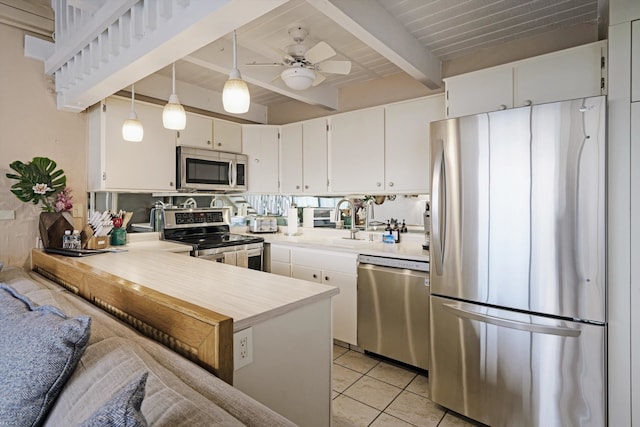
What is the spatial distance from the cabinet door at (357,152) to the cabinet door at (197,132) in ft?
4.29

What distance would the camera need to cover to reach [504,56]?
2.78 meters

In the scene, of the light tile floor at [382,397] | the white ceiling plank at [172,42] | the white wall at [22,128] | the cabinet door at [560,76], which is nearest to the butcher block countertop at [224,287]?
the white wall at [22,128]

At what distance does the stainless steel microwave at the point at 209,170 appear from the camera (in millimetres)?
3369

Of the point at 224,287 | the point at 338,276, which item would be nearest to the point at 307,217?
the point at 338,276

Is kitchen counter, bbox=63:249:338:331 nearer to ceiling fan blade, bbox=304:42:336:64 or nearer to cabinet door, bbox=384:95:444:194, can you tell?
ceiling fan blade, bbox=304:42:336:64

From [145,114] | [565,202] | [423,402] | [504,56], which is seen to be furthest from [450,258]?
[145,114]

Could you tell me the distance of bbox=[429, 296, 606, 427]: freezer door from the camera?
1677 mm

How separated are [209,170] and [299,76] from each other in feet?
5.45

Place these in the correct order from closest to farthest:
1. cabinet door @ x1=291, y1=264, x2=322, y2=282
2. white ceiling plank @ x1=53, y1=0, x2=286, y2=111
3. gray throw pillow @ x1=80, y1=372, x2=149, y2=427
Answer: gray throw pillow @ x1=80, y1=372, x2=149, y2=427 → white ceiling plank @ x1=53, y1=0, x2=286, y2=111 → cabinet door @ x1=291, y1=264, x2=322, y2=282

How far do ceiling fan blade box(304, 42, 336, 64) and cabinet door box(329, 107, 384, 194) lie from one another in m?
1.09

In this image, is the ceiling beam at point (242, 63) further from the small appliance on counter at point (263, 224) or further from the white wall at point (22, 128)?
the small appliance on counter at point (263, 224)

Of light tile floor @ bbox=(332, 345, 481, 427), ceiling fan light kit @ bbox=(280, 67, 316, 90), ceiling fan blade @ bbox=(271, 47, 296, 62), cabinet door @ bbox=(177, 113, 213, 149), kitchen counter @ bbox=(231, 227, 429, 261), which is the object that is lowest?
light tile floor @ bbox=(332, 345, 481, 427)

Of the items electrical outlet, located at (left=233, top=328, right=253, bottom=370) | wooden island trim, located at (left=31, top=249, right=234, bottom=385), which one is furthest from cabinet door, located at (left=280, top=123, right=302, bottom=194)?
electrical outlet, located at (left=233, top=328, right=253, bottom=370)

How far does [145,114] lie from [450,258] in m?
2.87
